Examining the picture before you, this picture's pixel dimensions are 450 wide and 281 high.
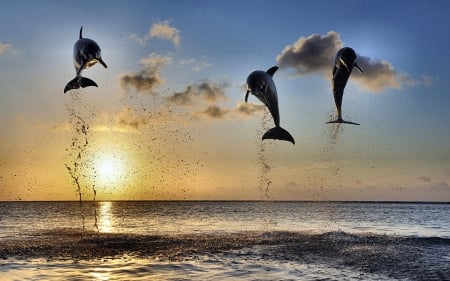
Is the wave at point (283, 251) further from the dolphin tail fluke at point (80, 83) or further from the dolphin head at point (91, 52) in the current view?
the dolphin head at point (91, 52)

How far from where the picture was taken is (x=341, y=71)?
17156mm

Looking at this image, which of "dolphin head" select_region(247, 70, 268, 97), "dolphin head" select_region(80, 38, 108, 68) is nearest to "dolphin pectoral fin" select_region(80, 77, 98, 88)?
"dolphin head" select_region(80, 38, 108, 68)

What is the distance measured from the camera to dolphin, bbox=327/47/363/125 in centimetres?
1611

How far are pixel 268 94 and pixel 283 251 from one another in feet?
28.8

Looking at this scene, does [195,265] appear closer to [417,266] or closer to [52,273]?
[52,273]

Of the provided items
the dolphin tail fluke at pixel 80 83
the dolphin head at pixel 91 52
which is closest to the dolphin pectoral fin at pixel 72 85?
the dolphin tail fluke at pixel 80 83

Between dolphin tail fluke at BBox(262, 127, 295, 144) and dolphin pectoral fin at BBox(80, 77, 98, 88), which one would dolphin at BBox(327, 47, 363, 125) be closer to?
dolphin tail fluke at BBox(262, 127, 295, 144)

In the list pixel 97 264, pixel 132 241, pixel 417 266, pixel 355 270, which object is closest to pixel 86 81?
pixel 97 264

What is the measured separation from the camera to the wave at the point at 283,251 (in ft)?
60.3

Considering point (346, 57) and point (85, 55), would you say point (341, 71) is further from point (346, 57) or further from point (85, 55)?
point (85, 55)

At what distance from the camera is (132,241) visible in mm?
27547

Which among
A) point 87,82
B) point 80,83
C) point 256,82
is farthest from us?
point 87,82

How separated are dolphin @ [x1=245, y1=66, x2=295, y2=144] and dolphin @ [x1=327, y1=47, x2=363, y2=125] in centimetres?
238

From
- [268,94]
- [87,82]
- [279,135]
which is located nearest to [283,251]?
[279,135]
